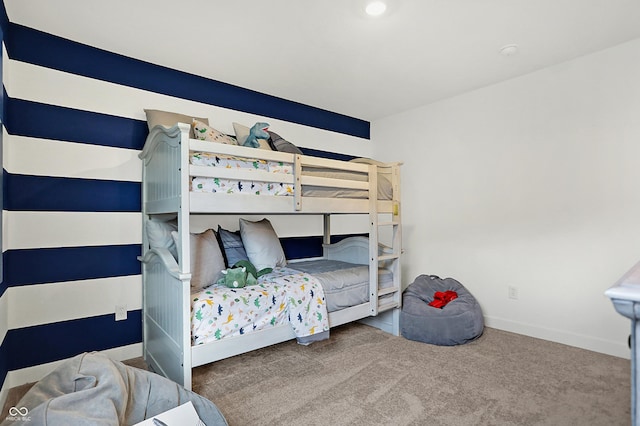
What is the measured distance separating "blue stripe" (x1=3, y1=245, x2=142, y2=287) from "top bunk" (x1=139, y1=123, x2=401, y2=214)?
0.39m

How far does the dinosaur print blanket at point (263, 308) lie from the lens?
1.94 m

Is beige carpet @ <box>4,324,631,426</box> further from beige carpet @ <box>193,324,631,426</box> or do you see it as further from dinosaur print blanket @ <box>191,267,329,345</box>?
dinosaur print blanket @ <box>191,267,329,345</box>

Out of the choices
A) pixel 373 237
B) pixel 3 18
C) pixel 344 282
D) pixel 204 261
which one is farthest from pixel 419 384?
pixel 3 18

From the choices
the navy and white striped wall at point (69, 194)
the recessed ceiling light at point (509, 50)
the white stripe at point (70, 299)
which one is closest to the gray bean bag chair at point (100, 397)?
the navy and white striped wall at point (69, 194)

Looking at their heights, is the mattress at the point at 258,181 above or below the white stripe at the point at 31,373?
above

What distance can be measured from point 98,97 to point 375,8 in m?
2.00

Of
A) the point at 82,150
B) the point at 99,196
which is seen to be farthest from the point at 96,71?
the point at 99,196

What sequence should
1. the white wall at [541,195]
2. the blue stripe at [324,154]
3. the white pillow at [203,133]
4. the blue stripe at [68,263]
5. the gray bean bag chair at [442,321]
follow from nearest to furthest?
the blue stripe at [68,263] < the white pillow at [203,133] < the white wall at [541,195] < the gray bean bag chair at [442,321] < the blue stripe at [324,154]

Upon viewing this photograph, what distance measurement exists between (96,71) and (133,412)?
225 centimetres

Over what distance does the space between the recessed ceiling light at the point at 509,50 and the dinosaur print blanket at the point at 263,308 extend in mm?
2219

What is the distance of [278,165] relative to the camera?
2301 mm

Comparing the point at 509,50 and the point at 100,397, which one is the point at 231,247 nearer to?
the point at 100,397

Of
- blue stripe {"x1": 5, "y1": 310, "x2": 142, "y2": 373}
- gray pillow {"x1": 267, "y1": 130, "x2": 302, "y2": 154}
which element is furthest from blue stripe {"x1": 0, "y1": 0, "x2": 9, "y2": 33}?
blue stripe {"x1": 5, "y1": 310, "x2": 142, "y2": 373}

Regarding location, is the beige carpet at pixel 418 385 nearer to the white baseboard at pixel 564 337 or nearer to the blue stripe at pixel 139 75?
the white baseboard at pixel 564 337
